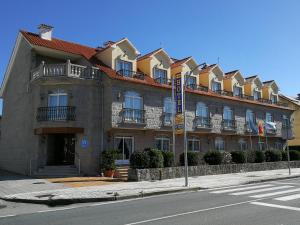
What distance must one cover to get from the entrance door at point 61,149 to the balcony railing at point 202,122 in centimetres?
1126

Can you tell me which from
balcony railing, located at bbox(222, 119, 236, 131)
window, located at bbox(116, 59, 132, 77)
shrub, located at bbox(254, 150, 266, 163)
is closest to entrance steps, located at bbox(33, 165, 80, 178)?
A: window, located at bbox(116, 59, 132, 77)

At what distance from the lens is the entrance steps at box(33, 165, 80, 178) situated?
2339 centimetres

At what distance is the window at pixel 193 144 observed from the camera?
101 feet

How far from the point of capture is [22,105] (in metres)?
27.6

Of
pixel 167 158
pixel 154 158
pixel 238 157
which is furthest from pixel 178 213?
pixel 238 157

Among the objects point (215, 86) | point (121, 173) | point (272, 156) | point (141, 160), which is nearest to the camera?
point (141, 160)

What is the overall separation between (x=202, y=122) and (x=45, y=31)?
15.9 metres

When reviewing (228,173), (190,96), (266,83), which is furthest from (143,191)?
(266,83)

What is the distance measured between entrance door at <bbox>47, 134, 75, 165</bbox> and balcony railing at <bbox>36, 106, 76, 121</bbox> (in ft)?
6.26

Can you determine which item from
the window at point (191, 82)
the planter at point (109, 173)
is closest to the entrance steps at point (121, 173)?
the planter at point (109, 173)

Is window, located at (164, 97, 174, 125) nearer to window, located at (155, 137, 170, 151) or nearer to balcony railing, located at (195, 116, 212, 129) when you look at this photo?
window, located at (155, 137, 170, 151)

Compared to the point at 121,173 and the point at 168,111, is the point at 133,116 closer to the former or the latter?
the point at 168,111

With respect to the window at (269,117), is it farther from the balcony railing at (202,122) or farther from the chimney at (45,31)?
the chimney at (45,31)

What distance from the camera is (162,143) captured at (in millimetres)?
28922
